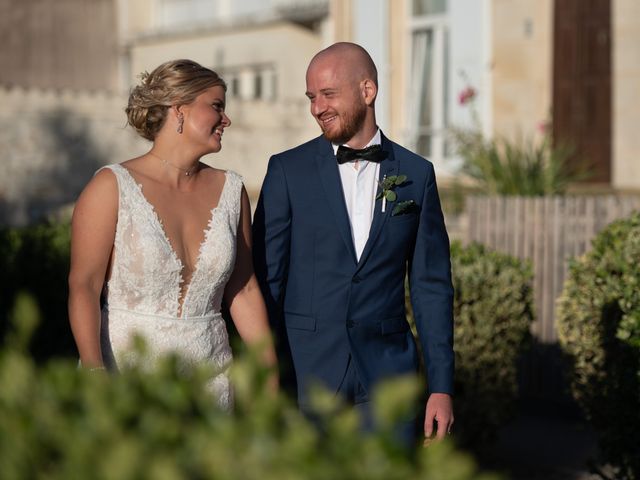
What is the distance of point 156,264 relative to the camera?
3.89 m

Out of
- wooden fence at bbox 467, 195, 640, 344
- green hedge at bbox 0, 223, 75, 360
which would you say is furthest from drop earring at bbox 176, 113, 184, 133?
wooden fence at bbox 467, 195, 640, 344

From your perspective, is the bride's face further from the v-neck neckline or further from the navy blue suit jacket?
the navy blue suit jacket

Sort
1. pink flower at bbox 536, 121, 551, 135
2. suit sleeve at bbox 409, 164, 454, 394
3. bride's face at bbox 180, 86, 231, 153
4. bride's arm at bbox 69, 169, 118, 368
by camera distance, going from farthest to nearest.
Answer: pink flower at bbox 536, 121, 551, 135 → suit sleeve at bbox 409, 164, 454, 394 → bride's face at bbox 180, 86, 231, 153 → bride's arm at bbox 69, 169, 118, 368

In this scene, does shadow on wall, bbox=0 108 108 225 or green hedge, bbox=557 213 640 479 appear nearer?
green hedge, bbox=557 213 640 479

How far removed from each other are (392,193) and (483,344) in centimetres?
324

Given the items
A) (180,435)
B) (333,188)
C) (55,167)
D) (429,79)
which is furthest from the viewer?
(55,167)

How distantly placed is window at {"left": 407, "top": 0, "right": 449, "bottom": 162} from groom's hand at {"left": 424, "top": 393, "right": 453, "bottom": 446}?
545 inches

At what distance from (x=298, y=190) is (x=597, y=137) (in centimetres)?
1276

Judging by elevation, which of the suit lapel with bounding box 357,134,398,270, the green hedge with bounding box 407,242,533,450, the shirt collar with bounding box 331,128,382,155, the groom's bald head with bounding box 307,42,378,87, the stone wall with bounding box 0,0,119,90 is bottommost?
the green hedge with bounding box 407,242,533,450

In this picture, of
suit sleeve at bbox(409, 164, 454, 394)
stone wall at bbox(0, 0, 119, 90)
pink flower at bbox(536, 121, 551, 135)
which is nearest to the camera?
suit sleeve at bbox(409, 164, 454, 394)

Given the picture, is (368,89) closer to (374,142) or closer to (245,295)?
(374,142)

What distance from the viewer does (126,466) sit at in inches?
57.5

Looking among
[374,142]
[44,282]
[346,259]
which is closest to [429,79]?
[44,282]

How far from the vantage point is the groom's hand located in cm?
419
